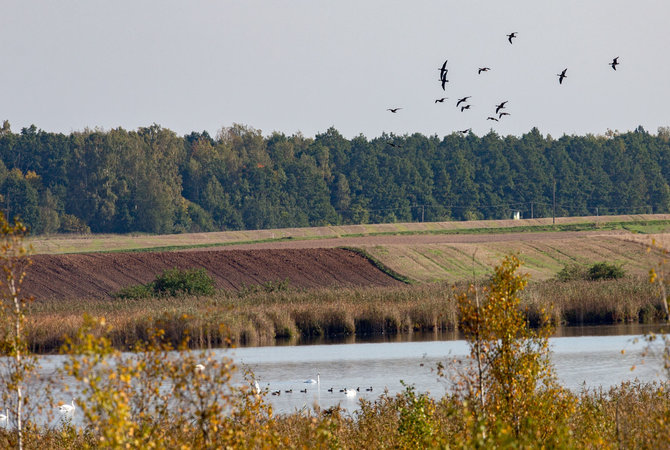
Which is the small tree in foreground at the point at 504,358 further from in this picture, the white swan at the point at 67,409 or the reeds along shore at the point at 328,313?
the reeds along shore at the point at 328,313

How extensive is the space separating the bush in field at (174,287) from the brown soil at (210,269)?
18.9 feet

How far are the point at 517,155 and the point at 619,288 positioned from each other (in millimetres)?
87309

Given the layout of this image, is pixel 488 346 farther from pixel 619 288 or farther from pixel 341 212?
pixel 341 212

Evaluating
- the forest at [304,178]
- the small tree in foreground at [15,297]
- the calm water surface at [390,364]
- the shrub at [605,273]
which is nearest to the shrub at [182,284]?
the calm water surface at [390,364]

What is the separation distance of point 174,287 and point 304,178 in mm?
69939

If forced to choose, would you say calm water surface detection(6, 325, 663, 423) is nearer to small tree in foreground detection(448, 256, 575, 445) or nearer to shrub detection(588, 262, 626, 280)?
small tree in foreground detection(448, 256, 575, 445)

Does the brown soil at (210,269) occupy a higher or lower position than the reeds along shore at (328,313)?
higher

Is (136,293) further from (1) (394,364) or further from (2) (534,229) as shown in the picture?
(2) (534,229)

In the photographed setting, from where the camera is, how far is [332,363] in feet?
110

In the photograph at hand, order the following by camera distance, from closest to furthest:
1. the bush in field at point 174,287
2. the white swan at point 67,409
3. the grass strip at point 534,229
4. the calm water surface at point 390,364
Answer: the white swan at point 67,409, the calm water surface at point 390,364, the bush in field at point 174,287, the grass strip at point 534,229

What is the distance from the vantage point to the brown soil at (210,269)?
61438 mm

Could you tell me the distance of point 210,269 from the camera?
66.0 m

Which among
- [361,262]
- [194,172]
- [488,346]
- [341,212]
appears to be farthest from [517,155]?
[488,346]

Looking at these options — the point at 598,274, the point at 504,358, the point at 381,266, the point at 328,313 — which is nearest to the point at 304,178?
the point at 381,266
